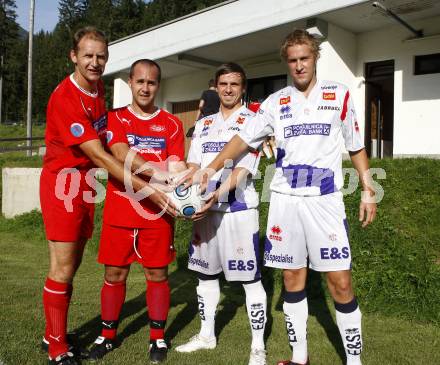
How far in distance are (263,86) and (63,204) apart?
11.1 m

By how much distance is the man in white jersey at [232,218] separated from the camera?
3.57m

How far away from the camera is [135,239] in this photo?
3537 millimetres

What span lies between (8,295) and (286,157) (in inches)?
149

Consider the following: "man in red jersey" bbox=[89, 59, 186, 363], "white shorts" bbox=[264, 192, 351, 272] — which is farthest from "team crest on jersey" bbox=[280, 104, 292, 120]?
"man in red jersey" bbox=[89, 59, 186, 363]

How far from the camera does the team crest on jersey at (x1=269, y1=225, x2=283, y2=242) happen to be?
3.22 meters

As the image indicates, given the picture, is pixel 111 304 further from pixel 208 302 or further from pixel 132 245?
pixel 208 302

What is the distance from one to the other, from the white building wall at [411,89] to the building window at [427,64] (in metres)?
0.11

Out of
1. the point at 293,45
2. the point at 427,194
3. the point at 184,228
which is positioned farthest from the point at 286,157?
the point at 184,228

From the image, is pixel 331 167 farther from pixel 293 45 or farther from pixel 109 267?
pixel 109 267

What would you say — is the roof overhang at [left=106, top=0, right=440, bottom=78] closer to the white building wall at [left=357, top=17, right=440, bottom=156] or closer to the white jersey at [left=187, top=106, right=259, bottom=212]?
the white building wall at [left=357, top=17, right=440, bottom=156]

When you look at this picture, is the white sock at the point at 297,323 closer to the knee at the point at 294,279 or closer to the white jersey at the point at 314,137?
the knee at the point at 294,279

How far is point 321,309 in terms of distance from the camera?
200 inches

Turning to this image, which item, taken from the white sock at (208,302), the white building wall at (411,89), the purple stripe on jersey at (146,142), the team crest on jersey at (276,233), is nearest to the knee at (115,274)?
the white sock at (208,302)

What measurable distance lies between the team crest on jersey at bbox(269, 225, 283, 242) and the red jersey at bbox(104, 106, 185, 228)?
0.85 meters
